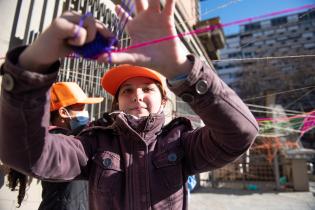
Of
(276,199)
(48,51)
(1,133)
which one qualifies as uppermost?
(48,51)

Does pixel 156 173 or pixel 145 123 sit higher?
pixel 145 123

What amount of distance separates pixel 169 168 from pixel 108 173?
0.27 metres

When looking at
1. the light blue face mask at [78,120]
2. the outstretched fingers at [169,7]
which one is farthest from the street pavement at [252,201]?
the outstretched fingers at [169,7]

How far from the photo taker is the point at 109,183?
1.20 m

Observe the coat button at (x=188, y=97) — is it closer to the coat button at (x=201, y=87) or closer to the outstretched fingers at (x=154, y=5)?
the coat button at (x=201, y=87)

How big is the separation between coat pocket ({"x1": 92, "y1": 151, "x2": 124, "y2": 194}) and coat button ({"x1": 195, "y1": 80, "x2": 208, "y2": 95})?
549mm

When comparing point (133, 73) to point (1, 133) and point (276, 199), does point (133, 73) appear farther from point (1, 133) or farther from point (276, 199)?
point (276, 199)

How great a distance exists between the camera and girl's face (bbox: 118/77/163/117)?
1332mm

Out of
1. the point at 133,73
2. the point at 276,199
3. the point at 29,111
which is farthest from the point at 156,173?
the point at 276,199

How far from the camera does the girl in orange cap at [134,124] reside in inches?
30.5

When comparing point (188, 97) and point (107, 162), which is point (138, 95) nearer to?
point (107, 162)

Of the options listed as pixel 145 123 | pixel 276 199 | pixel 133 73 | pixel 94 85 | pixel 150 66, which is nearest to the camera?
pixel 150 66

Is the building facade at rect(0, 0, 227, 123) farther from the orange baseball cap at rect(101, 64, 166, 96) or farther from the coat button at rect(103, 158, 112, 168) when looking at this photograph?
the coat button at rect(103, 158, 112, 168)

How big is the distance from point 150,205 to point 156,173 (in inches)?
5.5
